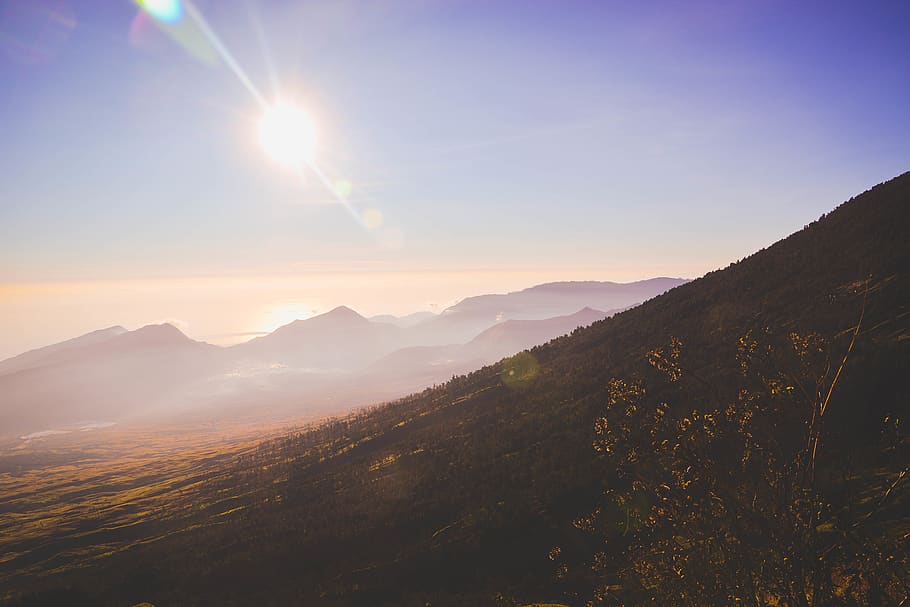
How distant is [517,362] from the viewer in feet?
297

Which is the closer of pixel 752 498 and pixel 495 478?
pixel 752 498

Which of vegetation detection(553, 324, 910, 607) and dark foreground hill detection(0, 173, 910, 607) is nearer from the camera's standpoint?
vegetation detection(553, 324, 910, 607)

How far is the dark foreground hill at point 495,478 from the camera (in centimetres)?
2933

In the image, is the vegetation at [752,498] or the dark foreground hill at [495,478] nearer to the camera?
the vegetation at [752,498]

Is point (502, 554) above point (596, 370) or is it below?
below

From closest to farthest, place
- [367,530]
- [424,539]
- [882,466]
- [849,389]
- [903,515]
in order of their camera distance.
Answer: [903,515], [882,466], [849,389], [424,539], [367,530]

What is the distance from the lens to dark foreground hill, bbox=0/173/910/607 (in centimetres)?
2933

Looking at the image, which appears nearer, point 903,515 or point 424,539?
point 903,515

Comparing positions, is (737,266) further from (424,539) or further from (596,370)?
(424,539)

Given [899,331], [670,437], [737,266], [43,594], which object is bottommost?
[43,594]

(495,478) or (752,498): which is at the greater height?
(752,498)

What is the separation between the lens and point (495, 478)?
41.5m

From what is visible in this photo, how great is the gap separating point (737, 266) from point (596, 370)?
3356 centimetres

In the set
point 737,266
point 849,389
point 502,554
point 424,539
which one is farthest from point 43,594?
point 737,266
